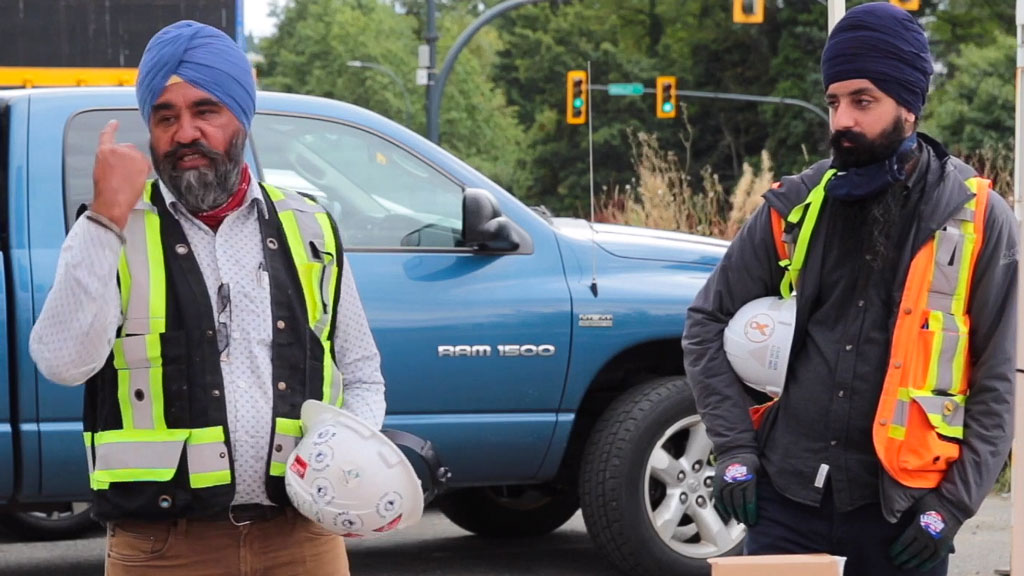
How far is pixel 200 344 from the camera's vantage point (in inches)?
112

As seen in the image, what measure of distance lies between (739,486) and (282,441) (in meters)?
0.97

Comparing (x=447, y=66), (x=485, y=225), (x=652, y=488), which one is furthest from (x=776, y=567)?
(x=447, y=66)

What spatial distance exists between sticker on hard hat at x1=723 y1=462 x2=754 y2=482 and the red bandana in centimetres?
112

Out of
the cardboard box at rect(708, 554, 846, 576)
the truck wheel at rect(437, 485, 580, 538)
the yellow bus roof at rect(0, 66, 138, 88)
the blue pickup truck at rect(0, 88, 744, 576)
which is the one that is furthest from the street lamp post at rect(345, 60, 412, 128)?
the cardboard box at rect(708, 554, 846, 576)

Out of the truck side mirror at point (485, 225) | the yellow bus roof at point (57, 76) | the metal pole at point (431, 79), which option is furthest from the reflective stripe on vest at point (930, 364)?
the metal pole at point (431, 79)

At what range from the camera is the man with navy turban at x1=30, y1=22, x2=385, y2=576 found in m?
2.80

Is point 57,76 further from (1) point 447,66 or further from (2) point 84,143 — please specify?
(1) point 447,66

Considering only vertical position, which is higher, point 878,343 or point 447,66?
point 447,66

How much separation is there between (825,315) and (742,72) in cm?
5930

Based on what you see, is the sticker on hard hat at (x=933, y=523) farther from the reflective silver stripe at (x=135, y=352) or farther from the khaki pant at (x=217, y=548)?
the reflective silver stripe at (x=135, y=352)

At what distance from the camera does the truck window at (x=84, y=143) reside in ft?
18.1

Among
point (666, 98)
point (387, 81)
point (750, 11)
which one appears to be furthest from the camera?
point (387, 81)

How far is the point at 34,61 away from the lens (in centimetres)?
931

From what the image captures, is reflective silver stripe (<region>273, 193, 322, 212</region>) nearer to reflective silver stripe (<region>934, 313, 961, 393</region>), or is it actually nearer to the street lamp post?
Answer: reflective silver stripe (<region>934, 313, 961, 393</region>)
